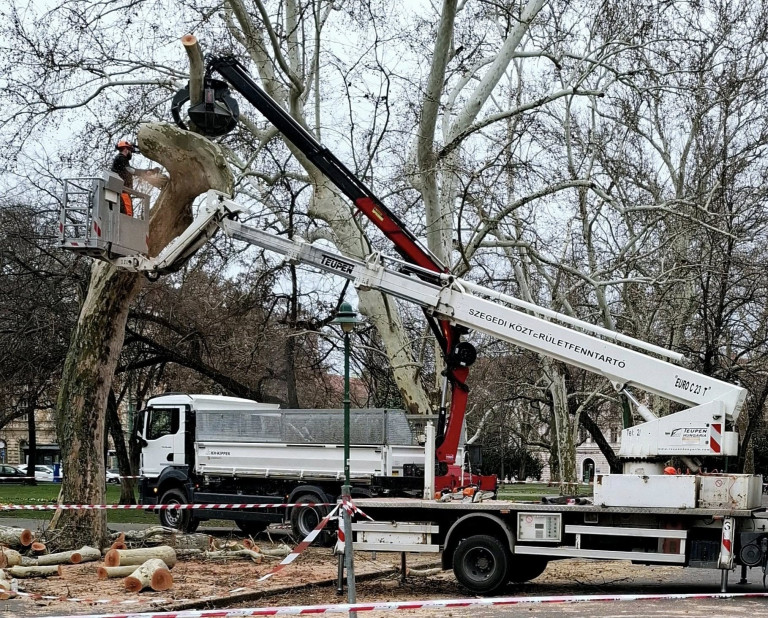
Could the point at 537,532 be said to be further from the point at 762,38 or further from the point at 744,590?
the point at 762,38

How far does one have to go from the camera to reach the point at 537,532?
518 inches

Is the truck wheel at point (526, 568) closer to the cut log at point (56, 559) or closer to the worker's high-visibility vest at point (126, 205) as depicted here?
the cut log at point (56, 559)

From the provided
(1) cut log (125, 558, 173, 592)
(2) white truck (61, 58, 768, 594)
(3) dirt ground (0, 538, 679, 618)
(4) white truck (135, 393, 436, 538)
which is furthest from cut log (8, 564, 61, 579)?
(4) white truck (135, 393, 436, 538)

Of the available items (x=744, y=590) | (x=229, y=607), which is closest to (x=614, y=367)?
(x=744, y=590)

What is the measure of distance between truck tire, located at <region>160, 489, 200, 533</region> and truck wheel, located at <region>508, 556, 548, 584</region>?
10.5 m

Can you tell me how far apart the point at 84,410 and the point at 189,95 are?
5.51 m

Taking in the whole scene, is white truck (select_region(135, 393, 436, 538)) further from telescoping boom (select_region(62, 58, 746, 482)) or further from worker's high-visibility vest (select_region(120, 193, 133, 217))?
worker's high-visibility vest (select_region(120, 193, 133, 217))

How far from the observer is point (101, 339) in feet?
55.7

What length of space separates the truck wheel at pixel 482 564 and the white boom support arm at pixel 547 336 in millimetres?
2050

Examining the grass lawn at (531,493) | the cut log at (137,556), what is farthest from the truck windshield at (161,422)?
the cut log at (137,556)

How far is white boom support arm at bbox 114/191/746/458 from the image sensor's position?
12977 millimetres

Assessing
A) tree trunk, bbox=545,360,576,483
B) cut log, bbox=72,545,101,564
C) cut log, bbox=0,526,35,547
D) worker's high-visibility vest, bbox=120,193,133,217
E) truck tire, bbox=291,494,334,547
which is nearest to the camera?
worker's high-visibility vest, bbox=120,193,133,217

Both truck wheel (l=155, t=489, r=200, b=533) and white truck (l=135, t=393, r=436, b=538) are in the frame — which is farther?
truck wheel (l=155, t=489, r=200, b=533)

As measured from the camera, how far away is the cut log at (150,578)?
12594 mm
